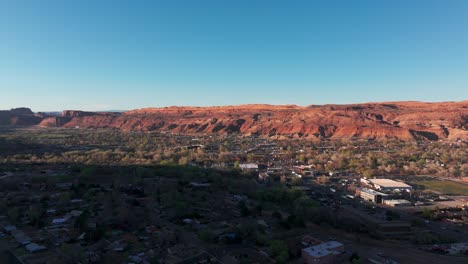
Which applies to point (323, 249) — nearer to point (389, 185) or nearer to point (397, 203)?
point (397, 203)

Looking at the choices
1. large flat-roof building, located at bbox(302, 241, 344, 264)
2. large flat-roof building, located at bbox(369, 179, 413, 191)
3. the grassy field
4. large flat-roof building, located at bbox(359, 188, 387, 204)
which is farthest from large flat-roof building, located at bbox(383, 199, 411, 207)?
large flat-roof building, located at bbox(302, 241, 344, 264)

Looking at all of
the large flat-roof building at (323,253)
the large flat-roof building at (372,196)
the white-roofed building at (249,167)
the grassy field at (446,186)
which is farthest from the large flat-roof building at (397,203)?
the white-roofed building at (249,167)

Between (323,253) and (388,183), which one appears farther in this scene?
(388,183)

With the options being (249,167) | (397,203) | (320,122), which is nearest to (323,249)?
(397,203)

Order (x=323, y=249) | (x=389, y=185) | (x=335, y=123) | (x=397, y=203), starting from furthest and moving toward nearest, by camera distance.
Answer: (x=335, y=123)
(x=389, y=185)
(x=397, y=203)
(x=323, y=249)

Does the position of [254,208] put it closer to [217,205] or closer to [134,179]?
[217,205]

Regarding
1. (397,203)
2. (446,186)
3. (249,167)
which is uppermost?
(249,167)

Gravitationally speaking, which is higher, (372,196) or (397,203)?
(372,196)

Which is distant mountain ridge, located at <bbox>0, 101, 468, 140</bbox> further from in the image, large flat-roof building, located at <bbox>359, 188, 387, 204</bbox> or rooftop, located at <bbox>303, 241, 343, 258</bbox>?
rooftop, located at <bbox>303, 241, 343, 258</bbox>
